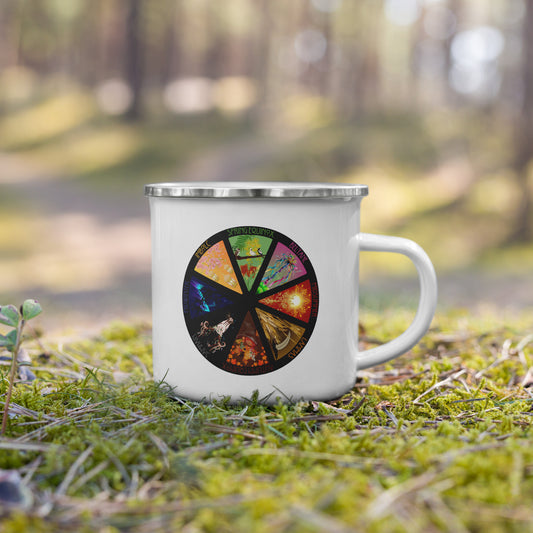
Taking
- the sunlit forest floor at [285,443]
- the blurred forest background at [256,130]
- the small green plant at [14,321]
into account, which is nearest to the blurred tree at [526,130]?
the blurred forest background at [256,130]

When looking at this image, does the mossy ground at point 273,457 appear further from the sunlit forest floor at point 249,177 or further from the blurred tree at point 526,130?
the blurred tree at point 526,130

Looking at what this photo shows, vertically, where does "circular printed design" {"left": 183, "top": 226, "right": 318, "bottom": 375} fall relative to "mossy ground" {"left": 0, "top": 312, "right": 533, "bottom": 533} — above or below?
above

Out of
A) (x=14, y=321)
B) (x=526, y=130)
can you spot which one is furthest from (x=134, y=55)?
(x=14, y=321)

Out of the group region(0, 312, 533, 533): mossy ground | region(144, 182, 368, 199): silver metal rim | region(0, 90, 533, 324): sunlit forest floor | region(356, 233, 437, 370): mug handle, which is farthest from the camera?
region(0, 90, 533, 324): sunlit forest floor

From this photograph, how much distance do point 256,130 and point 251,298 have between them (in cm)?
1601

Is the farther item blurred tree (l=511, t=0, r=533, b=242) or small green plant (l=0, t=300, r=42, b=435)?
blurred tree (l=511, t=0, r=533, b=242)

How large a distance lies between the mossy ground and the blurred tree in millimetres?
5916

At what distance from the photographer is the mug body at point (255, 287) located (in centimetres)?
147

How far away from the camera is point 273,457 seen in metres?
1.20

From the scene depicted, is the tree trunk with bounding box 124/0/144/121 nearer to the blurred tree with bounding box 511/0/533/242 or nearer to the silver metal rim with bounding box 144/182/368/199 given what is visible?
the blurred tree with bounding box 511/0/533/242

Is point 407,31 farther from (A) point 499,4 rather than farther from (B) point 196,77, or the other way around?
(B) point 196,77

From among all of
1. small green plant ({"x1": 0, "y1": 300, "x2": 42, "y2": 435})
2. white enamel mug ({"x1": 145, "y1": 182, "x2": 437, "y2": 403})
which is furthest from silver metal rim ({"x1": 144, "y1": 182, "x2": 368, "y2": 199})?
small green plant ({"x1": 0, "y1": 300, "x2": 42, "y2": 435})

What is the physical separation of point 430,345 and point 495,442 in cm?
104

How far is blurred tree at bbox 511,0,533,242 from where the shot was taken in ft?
22.4
